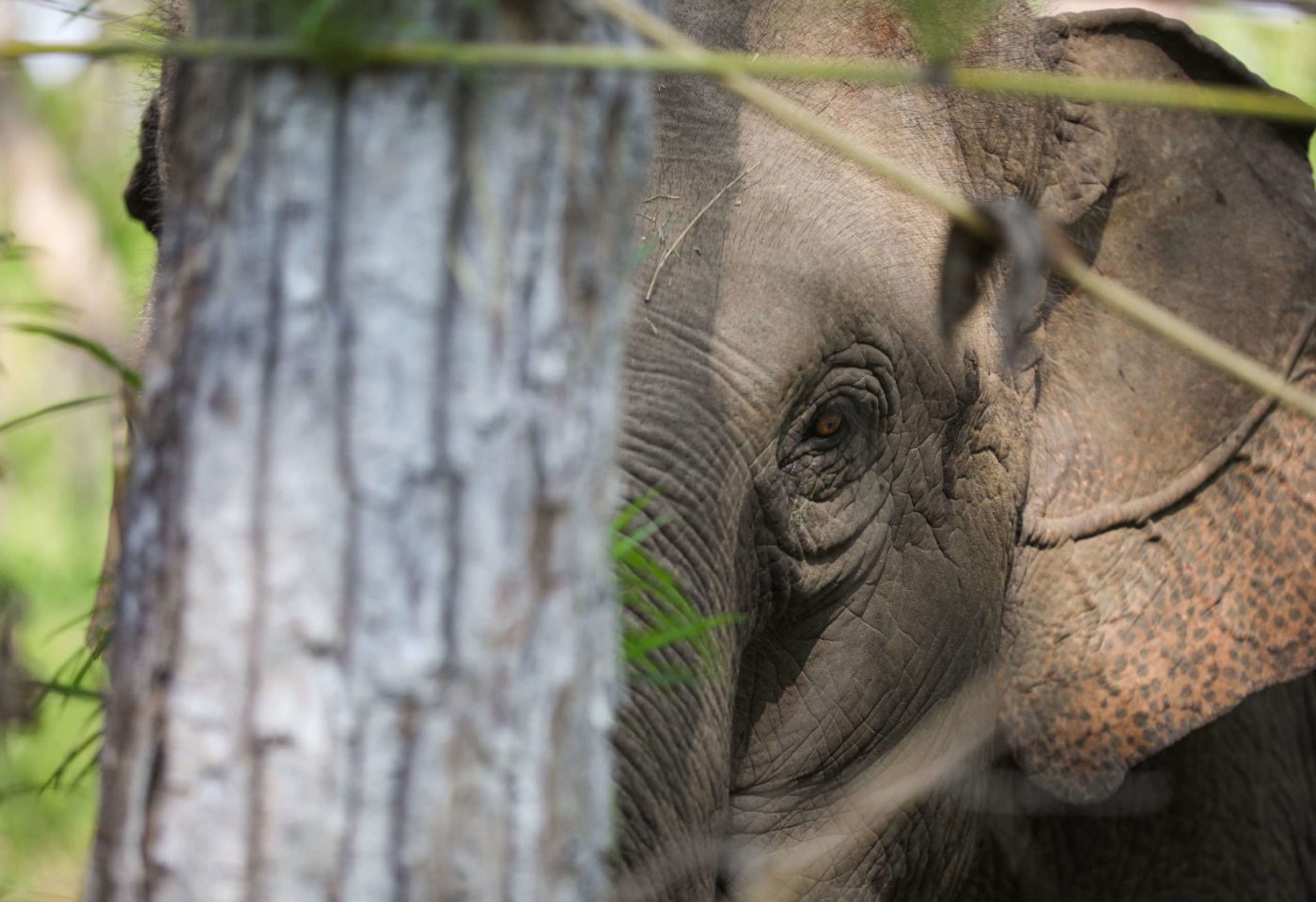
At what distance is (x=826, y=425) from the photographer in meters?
1.97

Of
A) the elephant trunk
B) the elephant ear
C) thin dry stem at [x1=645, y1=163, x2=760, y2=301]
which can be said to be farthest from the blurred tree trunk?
the elephant ear

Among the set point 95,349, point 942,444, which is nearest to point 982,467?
point 942,444

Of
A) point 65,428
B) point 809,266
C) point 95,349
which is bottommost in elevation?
point 95,349

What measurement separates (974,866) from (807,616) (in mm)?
783

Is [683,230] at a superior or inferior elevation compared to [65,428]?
inferior

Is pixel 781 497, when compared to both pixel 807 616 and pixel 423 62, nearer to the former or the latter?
pixel 807 616

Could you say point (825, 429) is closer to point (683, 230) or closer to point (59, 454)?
point (683, 230)

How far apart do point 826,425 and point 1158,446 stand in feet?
2.17

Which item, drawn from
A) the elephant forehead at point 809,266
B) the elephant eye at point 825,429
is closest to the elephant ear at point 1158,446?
the elephant forehead at point 809,266

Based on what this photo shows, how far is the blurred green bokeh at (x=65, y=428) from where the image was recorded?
4934 mm

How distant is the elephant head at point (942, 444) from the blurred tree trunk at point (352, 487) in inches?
30.7

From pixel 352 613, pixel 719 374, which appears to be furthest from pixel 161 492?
pixel 719 374

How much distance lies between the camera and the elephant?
6.17 ft

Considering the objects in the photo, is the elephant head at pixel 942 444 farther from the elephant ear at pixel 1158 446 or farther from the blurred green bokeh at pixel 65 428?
the blurred green bokeh at pixel 65 428
